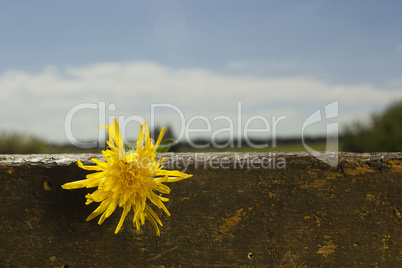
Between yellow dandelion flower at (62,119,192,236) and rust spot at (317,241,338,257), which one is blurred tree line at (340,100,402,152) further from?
yellow dandelion flower at (62,119,192,236)

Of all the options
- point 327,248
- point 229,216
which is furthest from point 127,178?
point 327,248

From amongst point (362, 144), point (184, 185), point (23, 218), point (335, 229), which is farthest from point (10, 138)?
point (362, 144)

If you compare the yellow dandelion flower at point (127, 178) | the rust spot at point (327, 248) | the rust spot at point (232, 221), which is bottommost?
the rust spot at point (327, 248)

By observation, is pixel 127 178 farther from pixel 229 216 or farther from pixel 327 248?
pixel 327 248

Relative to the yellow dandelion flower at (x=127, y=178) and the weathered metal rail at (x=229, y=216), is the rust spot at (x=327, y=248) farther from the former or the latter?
the yellow dandelion flower at (x=127, y=178)

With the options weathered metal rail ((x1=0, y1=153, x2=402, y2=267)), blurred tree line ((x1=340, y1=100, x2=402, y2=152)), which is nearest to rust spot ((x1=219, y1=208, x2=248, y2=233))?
weathered metal rail ((x1=0, y1=153, x2=402, y2=267))

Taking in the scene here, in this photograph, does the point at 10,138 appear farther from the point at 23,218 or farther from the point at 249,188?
the point at 249,188

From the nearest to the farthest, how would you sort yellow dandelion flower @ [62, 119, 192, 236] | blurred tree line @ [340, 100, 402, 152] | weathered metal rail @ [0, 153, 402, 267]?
yellow dandelion flower @ [62, 119, 192, 236] < weathered metal rail @ [0, 153, 402, 267] < blurred tree line @ [340, 100, 402, 152]

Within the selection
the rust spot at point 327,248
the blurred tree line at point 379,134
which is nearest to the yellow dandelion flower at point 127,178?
the rust spot at point 327,248
